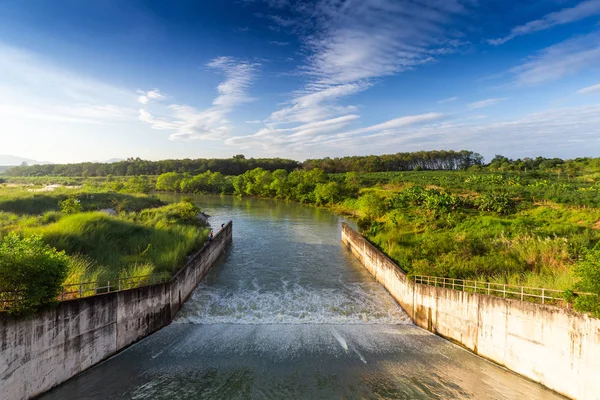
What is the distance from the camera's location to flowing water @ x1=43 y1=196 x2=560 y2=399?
1229cm

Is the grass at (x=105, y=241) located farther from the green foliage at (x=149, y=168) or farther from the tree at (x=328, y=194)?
the green foliage at (x=149, y=168)

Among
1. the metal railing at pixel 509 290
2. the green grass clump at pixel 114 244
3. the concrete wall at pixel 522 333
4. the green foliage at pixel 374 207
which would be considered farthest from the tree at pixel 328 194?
the concrete wall at pixel 522 333

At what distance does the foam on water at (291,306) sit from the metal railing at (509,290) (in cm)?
291

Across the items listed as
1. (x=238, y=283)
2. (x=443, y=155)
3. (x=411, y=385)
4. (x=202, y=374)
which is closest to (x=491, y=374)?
(x=411, y=385)

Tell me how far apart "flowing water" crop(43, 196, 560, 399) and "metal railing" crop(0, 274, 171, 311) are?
109 inches

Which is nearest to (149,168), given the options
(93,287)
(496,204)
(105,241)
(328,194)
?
(328,194)

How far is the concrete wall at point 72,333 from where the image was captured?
34.6ft

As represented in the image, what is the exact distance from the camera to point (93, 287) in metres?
14.8

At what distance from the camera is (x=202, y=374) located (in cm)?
1310

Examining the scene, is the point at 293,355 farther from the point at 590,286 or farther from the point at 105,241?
the point at 105,241

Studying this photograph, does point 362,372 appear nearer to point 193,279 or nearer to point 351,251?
point 193,279

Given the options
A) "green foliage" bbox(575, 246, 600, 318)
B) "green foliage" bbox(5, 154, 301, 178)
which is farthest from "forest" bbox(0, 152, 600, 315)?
"green foliage" bbox(5, 154, 301, 178)

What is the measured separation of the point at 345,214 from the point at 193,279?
42.0 metres

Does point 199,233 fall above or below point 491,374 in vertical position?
above
